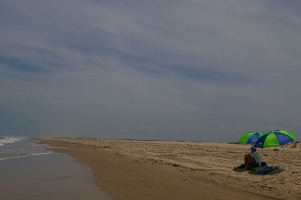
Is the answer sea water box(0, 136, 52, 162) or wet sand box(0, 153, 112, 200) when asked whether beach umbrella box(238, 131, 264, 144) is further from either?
sea water box(0, 136, 52, 162)

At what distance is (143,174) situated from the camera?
15203mm

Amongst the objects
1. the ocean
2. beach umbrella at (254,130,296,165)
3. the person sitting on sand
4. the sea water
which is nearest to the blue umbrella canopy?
beach umbrella at (254,130,296,165)

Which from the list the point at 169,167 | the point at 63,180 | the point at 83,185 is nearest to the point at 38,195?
the point at 83,185

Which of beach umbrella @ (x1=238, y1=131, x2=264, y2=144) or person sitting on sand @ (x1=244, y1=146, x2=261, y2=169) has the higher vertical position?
beach umbrella @ (x1=238, y1=131, x2=264, y2=144)

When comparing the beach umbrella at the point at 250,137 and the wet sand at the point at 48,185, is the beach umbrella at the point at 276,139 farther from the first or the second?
→ the wet sand at the point at 48,185

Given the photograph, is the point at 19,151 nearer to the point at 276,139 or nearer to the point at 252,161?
the point at 252,161

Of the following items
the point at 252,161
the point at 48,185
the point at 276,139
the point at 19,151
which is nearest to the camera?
the point at 48,185

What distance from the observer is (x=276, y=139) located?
15523 mm

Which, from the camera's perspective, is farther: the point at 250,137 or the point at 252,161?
the point at 250,137

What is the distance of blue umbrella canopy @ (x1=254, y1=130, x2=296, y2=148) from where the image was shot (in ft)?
50.6

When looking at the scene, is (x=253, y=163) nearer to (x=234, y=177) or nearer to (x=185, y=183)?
(x=234, y=177)

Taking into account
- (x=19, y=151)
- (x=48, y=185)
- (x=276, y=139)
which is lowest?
(x=48, y=185)

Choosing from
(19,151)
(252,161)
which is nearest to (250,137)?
(252,161)

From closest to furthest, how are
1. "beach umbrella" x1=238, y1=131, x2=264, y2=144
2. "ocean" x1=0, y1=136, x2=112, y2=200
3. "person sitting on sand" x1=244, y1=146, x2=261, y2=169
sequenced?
"ocean" x1=0, y1=136, x2=112, y2=200, "person sitting on sand" x1=244, y1=146, x2=261, y2=169, "beach umbrella" x1=238, y1=131, x2=264, y2=144
